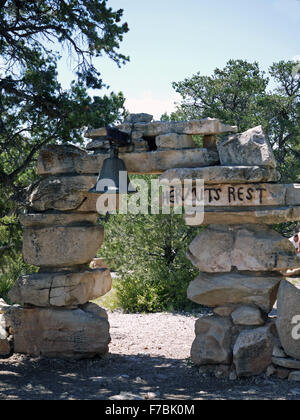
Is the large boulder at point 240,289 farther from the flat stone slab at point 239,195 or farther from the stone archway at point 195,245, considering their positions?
the flat stone slab at point 239,195

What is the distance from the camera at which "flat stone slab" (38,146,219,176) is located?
230 inches

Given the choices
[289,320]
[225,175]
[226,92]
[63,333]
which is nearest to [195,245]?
[225,175]

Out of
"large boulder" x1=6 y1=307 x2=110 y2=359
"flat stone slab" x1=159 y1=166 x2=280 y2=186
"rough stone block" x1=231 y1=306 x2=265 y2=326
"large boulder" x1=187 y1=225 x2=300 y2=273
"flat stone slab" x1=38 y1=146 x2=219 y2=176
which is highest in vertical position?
"flat stone slab" x1=38 y1=146 x2=219 y2=176

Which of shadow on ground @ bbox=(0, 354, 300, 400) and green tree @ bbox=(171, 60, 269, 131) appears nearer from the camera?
shadow on ground @ bbox=(0, 354, 300, 400)

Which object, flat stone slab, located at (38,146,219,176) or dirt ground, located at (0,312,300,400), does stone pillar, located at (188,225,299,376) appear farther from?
flat stone slab, located at (38,146,219,176)

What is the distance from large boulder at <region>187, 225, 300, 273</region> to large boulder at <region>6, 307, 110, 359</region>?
1.52m

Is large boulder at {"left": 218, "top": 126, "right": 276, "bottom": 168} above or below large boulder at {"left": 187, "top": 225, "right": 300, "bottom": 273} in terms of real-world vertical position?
above

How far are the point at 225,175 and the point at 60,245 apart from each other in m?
2.21

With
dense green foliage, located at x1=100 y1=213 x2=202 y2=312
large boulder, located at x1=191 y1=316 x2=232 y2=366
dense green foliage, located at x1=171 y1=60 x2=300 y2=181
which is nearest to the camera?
large boulder, located at x1=191 y1=316 x2=232 y2=366

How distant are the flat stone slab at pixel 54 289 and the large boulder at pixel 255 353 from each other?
208 centimetres

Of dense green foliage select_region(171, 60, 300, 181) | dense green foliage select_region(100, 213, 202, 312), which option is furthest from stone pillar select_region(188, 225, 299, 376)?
dense green foliage select_region(171, 60, 300, 181)

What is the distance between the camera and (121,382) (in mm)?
5441

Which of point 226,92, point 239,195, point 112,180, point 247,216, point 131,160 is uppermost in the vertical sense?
point 226,92

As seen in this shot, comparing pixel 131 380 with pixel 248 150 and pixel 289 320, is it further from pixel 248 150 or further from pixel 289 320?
pixel 248 150
